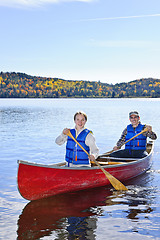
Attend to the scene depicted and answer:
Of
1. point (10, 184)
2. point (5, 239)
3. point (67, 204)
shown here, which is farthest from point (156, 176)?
point (5, 239)

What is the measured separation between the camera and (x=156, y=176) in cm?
995

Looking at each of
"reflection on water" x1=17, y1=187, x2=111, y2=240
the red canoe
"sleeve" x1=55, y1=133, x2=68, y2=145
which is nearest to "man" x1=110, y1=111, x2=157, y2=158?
the red canoe

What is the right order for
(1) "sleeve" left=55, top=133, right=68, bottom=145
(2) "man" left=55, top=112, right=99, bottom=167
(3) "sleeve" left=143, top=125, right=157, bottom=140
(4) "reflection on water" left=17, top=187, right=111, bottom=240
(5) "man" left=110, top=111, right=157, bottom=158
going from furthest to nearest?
1. (5) "man" left=110, top=111, right=157, bottom=158
2. (3) "sleeve" left=143, top=125, right=157, bottom=140
3. (1) "sleeve" left=55, top=133, right=68, bottom=145
4. (2) "man" left=55, top=112, right=99, bottom=167
5. (4) "reflection on water" left=17, top=187, right=111, bottom=240

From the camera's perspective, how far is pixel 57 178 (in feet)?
23.1

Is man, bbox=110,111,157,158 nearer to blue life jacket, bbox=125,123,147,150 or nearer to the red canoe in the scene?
blue life jacket, bbox=125,123,147,150

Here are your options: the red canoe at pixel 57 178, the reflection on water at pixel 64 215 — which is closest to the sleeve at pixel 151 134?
the red canoe at pixel 57 178

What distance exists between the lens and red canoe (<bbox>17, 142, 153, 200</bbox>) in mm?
6551

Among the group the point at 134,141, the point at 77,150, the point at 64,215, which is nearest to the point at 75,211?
the point at 64,215

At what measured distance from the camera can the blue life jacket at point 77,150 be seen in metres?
7.09

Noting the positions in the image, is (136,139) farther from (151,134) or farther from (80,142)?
(80,142)

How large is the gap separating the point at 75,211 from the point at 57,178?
2.88ft

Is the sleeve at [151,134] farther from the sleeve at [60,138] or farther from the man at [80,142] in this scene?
the sleeve at [60,138]

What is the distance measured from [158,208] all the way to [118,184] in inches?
60.9

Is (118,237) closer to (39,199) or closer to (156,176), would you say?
(39,199)
